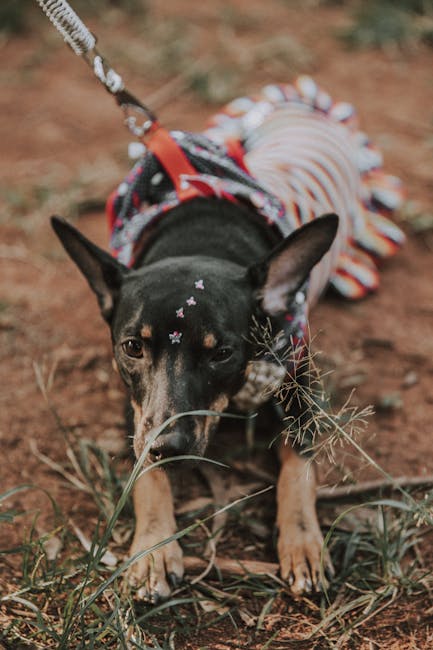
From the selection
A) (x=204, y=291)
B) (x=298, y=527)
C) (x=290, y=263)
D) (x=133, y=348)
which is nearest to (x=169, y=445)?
→ (x=133, y=348)

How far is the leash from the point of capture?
113 inches

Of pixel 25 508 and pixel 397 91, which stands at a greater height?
pixel 25 508

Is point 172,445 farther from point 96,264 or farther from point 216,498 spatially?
point 96,264

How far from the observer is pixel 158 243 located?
3.30 m

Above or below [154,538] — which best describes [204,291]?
above

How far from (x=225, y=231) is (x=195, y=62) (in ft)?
13.2

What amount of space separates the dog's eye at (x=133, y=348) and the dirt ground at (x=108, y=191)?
26.4 inches

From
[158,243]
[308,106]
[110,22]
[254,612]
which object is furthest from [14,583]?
[110,22]

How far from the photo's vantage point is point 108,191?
515 cm

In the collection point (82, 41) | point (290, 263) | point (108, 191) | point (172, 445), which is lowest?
point (108, 191)

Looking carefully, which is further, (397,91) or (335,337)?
(397,91)

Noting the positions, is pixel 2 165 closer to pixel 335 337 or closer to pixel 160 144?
pixel 160 144

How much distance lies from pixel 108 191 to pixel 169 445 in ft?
10.4

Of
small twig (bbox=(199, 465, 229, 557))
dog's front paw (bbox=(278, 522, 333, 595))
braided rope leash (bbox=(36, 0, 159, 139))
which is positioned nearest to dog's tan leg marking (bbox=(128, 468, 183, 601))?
small twig (bbox=(199, 465, 229, 557))
